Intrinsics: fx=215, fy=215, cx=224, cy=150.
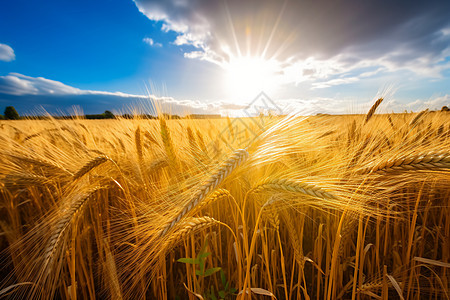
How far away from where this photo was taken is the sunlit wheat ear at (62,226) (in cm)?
107

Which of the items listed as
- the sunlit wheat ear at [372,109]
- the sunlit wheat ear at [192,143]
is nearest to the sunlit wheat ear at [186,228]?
the sunlit wheat ear at [192,143]

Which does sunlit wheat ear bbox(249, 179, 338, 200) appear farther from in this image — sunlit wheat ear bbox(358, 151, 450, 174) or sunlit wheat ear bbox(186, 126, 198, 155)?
sunlit wheat ear bbox(186, 126, 198, 155)

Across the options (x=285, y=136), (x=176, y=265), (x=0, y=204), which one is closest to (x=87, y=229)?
(x=176, y=265)

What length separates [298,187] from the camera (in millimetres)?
927

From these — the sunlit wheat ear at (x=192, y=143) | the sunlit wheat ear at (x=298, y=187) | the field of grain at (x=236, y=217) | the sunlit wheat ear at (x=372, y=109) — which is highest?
the sunlit wheat ear at (x=372, y=109)

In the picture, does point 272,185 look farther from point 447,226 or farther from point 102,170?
point 447,226

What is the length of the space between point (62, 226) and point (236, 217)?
1.02 meters

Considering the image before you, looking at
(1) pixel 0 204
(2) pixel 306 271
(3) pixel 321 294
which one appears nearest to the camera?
(3) pixel 321 294

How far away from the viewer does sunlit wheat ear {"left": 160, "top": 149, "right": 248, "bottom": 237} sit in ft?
2.64

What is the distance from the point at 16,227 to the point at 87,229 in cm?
92

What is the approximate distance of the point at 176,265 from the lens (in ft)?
5.94

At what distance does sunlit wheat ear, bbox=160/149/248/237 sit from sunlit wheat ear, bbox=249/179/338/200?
18 centimetres

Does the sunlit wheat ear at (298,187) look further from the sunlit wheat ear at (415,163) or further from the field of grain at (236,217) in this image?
the sunlit wheat ear at (415,163)


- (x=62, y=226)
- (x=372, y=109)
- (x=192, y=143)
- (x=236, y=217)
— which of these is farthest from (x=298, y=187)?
(x=372, y=109)
